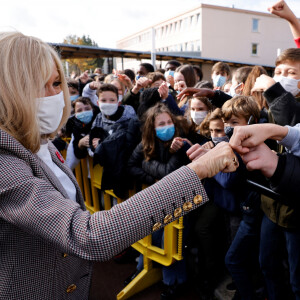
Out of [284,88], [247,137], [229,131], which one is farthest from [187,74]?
[247,137]

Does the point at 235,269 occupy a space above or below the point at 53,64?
below

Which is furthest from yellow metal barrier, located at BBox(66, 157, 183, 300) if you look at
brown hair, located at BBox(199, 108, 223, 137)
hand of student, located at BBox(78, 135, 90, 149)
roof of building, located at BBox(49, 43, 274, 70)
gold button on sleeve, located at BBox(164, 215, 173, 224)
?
roof of building, located at BBox(49, 43, 274, 70)

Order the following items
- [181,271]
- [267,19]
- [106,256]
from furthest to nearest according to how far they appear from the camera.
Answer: [267,19] < [181,271] < [106,256]

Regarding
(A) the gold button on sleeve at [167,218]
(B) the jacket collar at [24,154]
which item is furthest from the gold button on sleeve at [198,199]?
(B) the jacket collar at [24,154]

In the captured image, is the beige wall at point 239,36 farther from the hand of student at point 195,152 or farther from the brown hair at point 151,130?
the hand of student at point 195,152

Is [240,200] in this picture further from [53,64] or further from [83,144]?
[83,144]

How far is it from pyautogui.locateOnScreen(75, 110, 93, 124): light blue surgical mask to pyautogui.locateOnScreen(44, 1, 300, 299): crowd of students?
0.63 ft

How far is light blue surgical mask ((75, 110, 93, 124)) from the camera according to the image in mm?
3705

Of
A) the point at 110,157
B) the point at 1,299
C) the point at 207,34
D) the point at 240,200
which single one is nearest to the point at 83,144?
the point at 110,157

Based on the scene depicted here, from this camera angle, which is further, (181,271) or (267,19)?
(267,19)

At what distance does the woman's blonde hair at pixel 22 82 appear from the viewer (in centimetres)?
106

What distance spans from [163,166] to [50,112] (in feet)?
4.67

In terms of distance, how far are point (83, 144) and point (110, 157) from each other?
0.61 m

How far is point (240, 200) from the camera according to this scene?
7.26 ft
